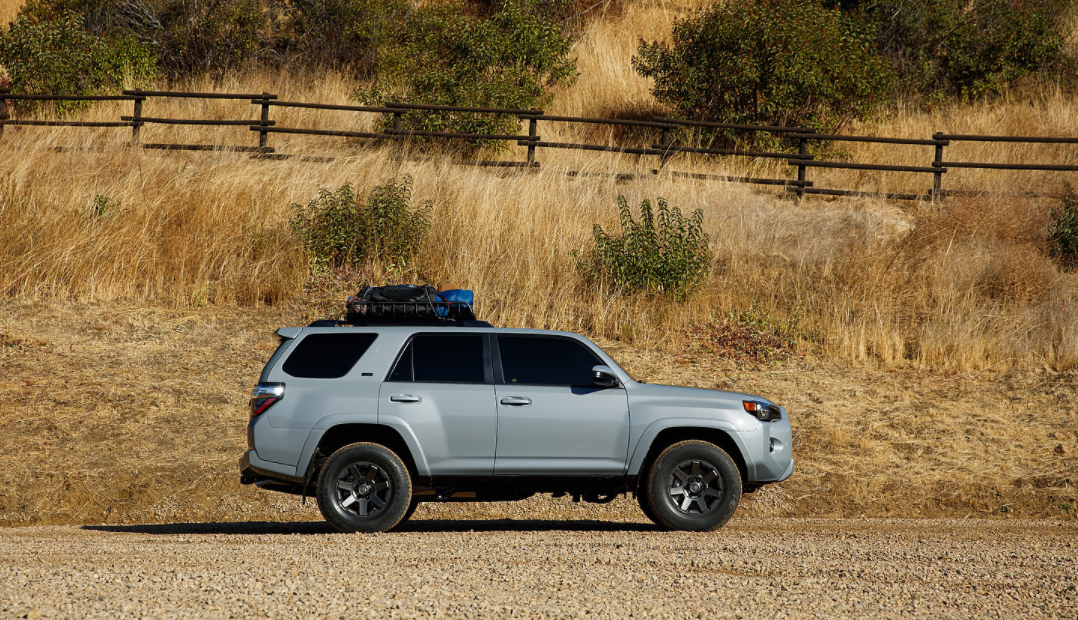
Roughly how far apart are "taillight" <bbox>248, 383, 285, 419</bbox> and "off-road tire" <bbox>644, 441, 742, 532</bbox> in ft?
9.90

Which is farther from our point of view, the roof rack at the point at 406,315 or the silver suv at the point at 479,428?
the roof rack at the point at 406,315

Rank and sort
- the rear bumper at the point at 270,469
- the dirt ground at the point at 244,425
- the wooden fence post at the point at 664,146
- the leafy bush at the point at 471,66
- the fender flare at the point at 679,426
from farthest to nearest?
the leafy bush at the point at 471,66 < the wooden fence post at the point at 664,146 < the dirt ground at the point at 244,425 < the fender flare at the point at 679,426 < the rear bumper at the point at 270,469

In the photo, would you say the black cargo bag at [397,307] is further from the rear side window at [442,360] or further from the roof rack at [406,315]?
the rear side window at [442,360]

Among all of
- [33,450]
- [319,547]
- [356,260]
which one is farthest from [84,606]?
[356,260]

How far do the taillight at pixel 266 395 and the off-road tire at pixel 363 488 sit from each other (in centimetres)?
63

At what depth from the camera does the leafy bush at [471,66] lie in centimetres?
2378

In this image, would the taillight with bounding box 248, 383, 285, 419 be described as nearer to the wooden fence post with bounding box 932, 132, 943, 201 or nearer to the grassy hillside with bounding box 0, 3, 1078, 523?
the grassy hillside with bounding box 0, 3, 1078, 523

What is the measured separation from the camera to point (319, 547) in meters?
7.59

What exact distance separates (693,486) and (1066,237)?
12.8 metres

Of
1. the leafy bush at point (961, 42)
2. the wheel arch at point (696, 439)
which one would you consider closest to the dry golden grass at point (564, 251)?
the wheel arch at point (696, 439)

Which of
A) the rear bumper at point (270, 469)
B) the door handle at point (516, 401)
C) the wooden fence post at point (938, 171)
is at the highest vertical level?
the wooden fence post at point (938, 171)

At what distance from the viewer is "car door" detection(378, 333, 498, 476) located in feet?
28.0

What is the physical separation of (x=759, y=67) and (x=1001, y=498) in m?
13.8

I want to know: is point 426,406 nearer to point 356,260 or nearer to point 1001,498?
point 1001,498
